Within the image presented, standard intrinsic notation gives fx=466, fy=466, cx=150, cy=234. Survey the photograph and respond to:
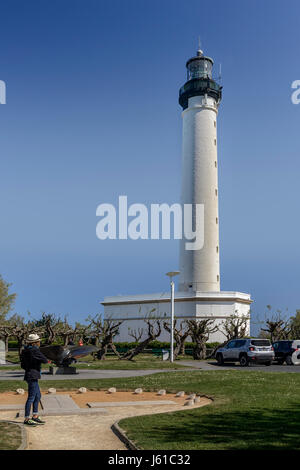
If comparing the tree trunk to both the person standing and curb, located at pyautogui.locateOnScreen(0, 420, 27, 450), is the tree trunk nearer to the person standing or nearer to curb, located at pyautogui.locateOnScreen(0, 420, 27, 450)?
the person standing

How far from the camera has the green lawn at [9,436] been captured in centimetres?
765

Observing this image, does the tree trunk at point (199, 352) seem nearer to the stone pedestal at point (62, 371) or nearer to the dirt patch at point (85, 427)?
the stone pedestal at point (62, 371)

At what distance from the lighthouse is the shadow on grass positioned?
41360 millimetres

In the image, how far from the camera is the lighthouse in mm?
52438

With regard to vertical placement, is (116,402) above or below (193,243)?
below

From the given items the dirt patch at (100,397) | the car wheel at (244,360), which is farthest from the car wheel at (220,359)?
the dirt patch at (100,397)

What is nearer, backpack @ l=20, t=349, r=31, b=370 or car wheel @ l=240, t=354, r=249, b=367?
backpack @ l=20, t=349, r=31, b=370

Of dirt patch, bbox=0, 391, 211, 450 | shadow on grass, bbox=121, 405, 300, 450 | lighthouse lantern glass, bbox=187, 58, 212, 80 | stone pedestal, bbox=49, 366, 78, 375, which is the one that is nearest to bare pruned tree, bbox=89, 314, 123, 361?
stone pedestal, bbox=49, 366, 78, 375

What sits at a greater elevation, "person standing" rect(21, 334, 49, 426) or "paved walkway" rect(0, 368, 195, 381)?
"person standing" rect(21, 334, 49, 426)
